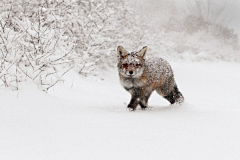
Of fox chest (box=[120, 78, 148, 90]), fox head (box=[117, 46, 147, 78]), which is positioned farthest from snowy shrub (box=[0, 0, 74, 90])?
fox chest (box=[120, 78, 148, 90])

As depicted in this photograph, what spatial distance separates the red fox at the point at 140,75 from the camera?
4867 millimetres

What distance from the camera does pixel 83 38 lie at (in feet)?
48.4

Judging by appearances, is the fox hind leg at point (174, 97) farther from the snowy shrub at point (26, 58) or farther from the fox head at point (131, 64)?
the snowy shrub at point (26, 58)

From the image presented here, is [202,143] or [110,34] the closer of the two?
[202,143]

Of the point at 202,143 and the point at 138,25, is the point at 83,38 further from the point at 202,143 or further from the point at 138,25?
the point at 202,143

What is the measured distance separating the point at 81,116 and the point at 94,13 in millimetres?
12576

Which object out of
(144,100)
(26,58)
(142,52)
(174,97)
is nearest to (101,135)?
(144,100)

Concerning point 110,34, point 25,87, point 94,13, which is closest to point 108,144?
point 25,87

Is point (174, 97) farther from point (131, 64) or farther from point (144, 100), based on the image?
point (131, 64)

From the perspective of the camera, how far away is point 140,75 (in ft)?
16.3

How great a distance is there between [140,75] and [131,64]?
306 mm

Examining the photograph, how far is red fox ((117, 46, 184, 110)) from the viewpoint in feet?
16.0

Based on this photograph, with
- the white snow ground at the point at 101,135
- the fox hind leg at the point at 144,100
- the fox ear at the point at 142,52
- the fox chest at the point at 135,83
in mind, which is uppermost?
the fox ear at the point at 142,52

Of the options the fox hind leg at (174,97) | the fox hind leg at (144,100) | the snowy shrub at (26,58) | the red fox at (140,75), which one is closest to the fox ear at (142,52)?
the red fox at (140,75)
